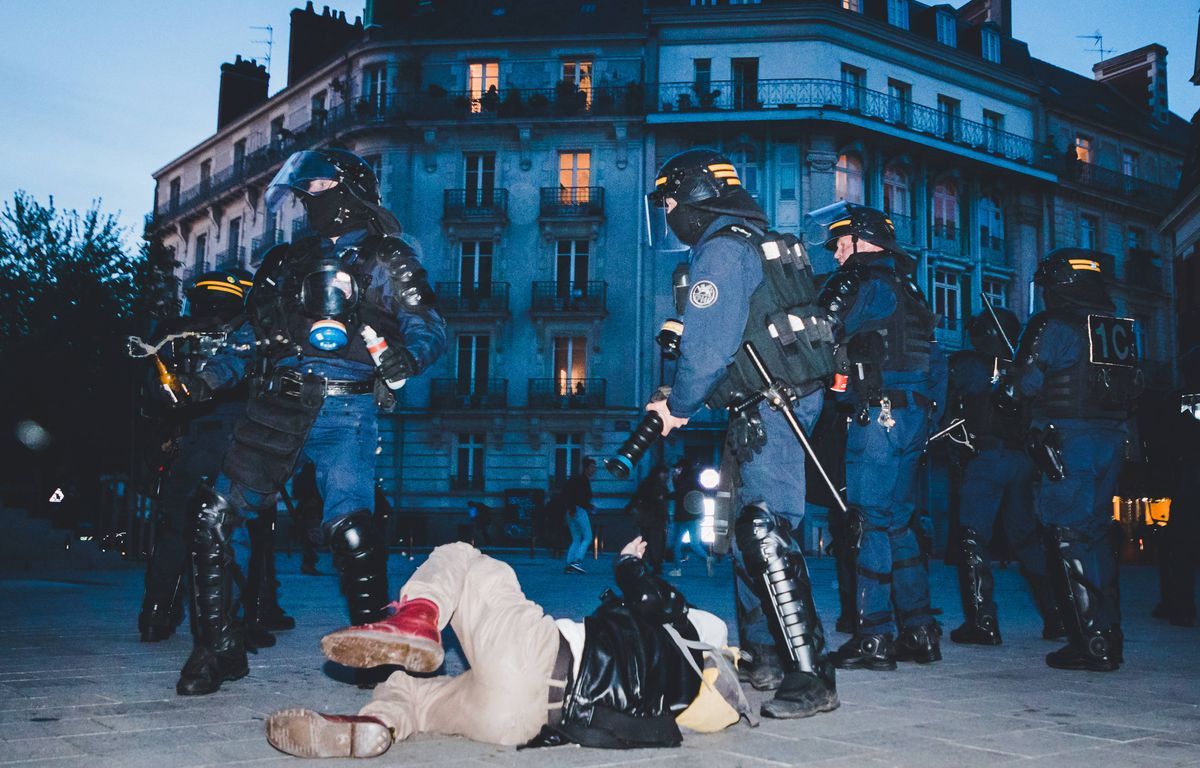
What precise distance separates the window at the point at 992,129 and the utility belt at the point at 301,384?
116ft

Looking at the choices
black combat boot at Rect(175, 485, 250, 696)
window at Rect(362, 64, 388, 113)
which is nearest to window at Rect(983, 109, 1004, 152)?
window at Rect(362, 64, 388, 113)

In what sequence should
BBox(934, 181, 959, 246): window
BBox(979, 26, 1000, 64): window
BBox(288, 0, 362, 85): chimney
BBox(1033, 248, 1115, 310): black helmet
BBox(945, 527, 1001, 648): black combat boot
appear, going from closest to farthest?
1. BBox(1033, 248, 1115, 310): black helmet
2. BBox(945, 527, 1001, 648): black combat boot
3. BBox(934, 181, 959, 246): window
4. BBox(979, 26, 1000, 64): window
5. BBox(288, 0, 362, 85): chimney

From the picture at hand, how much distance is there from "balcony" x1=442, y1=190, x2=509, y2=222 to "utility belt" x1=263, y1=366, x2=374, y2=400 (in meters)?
28.9

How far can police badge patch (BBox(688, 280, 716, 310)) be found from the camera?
13.8ft

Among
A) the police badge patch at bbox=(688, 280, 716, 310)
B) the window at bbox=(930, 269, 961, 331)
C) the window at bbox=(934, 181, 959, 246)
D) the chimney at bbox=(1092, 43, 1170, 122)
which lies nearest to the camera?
the police badge patch at bbox=(688, 280, 716, 310)

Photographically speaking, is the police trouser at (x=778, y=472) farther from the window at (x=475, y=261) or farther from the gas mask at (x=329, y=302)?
the window at (x=475, y=261)

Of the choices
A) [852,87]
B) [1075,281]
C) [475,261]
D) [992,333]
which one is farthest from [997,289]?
[1075,281]

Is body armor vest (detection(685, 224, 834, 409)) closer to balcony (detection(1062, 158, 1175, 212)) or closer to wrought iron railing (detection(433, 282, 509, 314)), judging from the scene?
wrought iron railing (detection(433, 282, 509, 314))

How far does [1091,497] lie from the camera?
5605 mm

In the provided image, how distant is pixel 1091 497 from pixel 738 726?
2.90 metres

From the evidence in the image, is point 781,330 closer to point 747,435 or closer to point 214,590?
point 747,435

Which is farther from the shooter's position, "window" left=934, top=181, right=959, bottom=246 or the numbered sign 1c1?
"window" left=934, top=181, right=959, bottom=246

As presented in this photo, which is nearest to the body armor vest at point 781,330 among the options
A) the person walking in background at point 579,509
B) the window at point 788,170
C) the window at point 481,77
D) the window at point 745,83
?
the person walking in background at point 579,509

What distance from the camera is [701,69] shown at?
3322 centimetres
